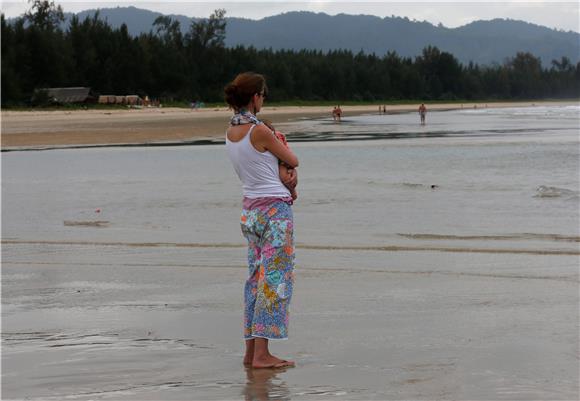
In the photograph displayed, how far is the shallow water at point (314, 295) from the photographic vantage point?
4.72m

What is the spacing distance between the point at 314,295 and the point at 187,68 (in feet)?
319

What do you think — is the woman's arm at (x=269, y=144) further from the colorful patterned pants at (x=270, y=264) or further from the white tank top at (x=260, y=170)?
the colorful patterned pants at (x=270, y=264)

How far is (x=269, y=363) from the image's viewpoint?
4.98 meters

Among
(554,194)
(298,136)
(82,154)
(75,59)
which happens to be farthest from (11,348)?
(75,59)

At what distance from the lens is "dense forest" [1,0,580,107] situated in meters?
79.8

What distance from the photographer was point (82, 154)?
27.7m

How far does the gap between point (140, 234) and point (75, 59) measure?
77.0 m

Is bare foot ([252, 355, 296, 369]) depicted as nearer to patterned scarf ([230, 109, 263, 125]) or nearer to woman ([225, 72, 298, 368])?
woman ([225, 72, 298, 368])

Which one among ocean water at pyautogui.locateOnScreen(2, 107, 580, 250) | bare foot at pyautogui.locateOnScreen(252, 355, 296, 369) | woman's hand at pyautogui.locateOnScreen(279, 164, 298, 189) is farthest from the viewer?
ocean water at pyautogui.locateOnScreen(2, 107, 580, 250)

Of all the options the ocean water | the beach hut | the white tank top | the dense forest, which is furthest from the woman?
the beach hut

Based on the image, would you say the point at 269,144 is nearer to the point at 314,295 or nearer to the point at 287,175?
the point at 287,175

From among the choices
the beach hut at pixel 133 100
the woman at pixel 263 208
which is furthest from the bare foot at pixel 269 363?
the beach hut at pixel 133 100

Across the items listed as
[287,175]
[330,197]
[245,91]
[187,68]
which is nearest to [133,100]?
[187,68]

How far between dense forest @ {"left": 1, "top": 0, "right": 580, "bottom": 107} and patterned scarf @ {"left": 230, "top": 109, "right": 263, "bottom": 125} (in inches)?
2575
